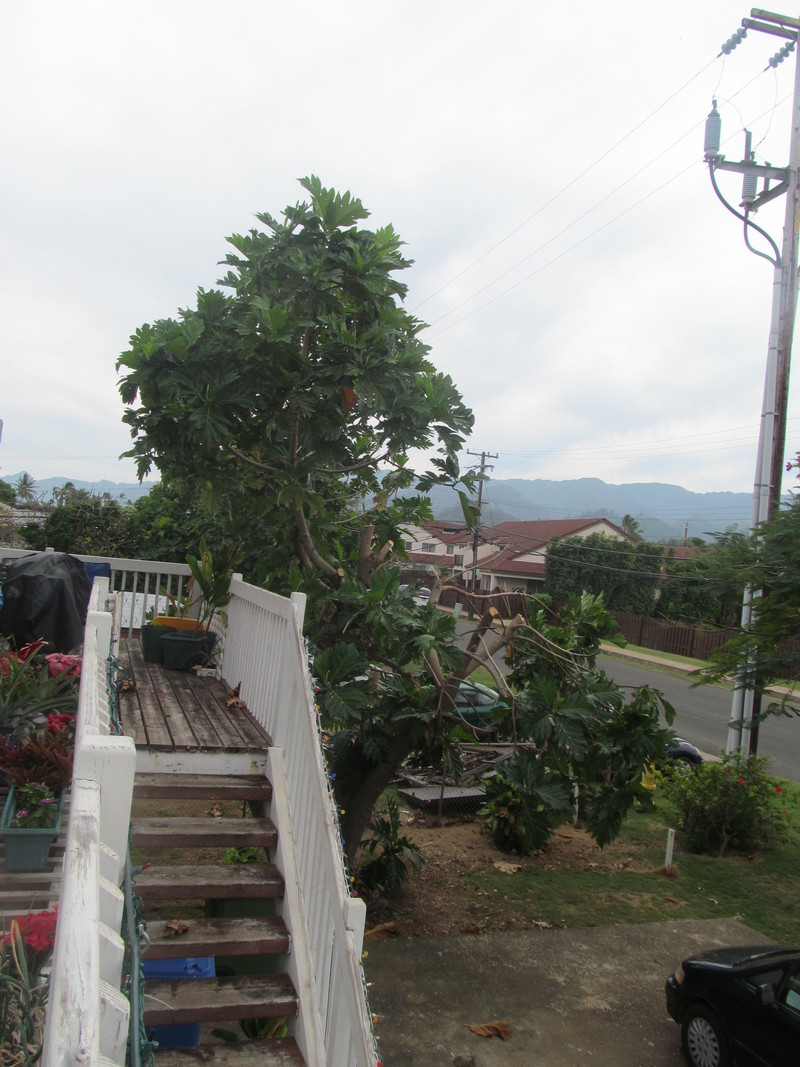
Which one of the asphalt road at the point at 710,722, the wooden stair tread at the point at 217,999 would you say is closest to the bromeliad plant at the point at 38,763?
the wooden stair tread at the point at 217,999

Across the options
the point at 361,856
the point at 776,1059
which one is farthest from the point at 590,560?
the point at 776,1059

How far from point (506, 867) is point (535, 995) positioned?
10.4 ft

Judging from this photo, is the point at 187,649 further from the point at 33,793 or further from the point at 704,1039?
the point at 704,1039

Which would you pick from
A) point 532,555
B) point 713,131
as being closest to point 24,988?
point 713,131

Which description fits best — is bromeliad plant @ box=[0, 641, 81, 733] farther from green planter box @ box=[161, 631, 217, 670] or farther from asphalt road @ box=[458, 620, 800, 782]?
asphalt road @ box=[458, 620, 800, 782]

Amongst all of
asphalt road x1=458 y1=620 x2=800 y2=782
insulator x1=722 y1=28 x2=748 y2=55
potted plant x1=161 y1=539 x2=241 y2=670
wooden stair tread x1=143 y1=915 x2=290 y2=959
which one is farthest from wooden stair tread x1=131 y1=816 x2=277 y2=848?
insulator x1=722 y1=28 x2=748 y2=55

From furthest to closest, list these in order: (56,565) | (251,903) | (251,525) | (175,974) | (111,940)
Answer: (56,565)
(251,525)
(251,903)
(175,974)
(111,940)

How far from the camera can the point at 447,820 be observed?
11367 mm

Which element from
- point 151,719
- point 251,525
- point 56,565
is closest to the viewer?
point 151,719

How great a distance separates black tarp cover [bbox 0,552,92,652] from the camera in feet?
25.2

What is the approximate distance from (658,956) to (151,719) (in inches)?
214

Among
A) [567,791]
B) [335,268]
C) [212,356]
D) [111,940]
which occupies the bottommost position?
[567,791]

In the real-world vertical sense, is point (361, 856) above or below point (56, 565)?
below

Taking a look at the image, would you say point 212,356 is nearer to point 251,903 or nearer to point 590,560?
point 251,903
